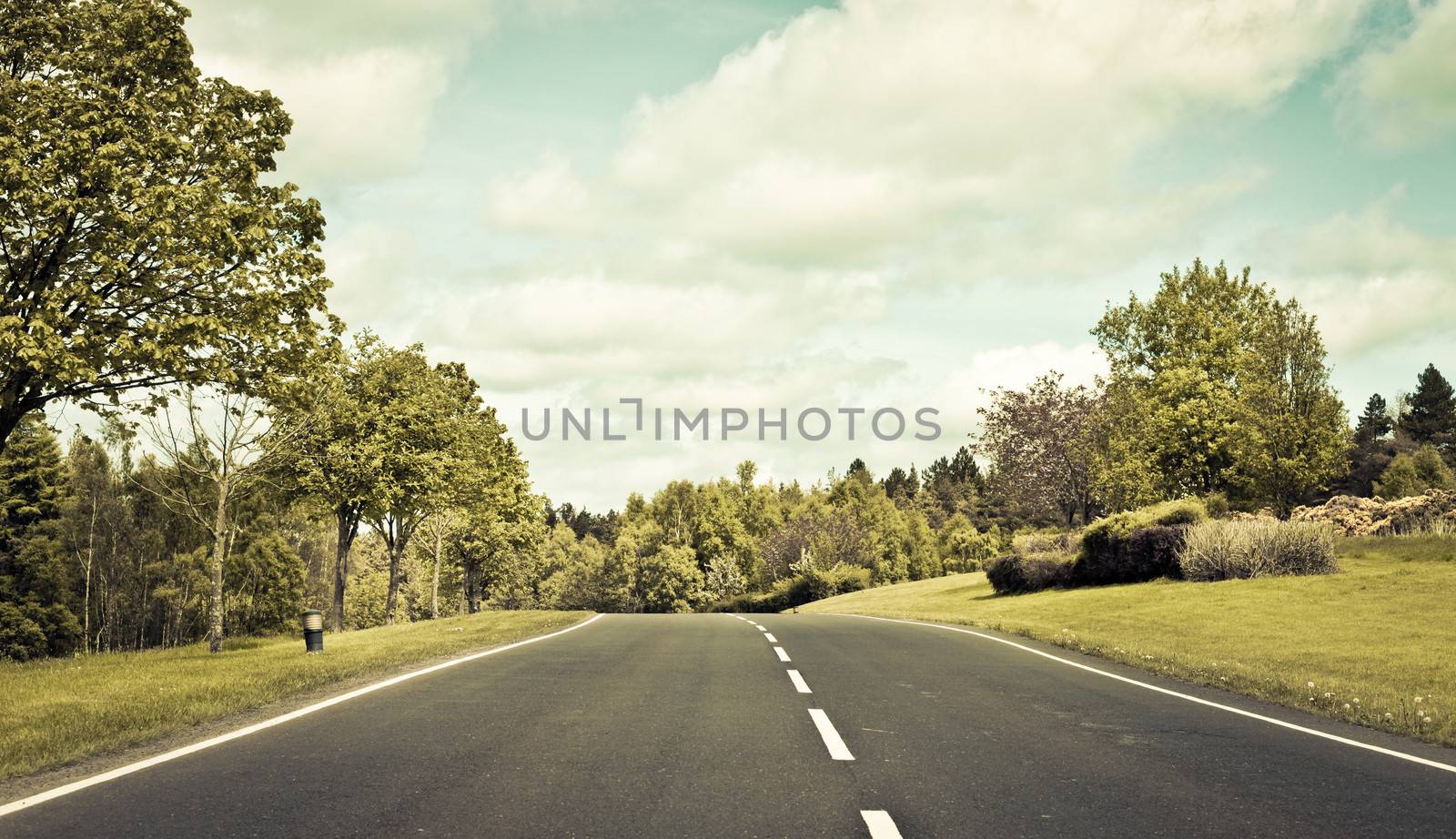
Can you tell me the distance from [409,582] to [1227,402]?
84.8 meters

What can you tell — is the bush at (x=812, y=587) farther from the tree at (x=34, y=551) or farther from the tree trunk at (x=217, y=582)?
the tree trunk at (x=217, y=582)

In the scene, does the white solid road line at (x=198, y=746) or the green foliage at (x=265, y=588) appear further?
the green foliage at (x=265, y=588)

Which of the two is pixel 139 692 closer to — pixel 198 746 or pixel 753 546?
pixel 198 746

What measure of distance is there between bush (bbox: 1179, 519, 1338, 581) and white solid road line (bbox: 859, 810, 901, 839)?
24316mm

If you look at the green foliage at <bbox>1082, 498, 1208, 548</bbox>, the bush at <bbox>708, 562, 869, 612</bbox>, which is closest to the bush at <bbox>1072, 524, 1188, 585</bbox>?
the green foliage at <bbox>1082, 498, 1208, 548</bbox>

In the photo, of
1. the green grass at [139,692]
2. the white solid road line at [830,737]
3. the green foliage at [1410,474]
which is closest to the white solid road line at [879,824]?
the white solid road line at [830,737]

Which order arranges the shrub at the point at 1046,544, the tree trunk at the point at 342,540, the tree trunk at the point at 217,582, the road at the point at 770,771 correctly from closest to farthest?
the road at the point at 770,771, the tree trunk at the point at 217,582, the tree trunk at the point at 342,540, the shrub at the point at 1046,544

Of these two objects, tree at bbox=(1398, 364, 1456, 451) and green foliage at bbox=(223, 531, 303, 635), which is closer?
green foliage at bbox=(223, 531, 303, 635)

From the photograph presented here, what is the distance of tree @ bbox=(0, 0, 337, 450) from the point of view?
43.4 feet

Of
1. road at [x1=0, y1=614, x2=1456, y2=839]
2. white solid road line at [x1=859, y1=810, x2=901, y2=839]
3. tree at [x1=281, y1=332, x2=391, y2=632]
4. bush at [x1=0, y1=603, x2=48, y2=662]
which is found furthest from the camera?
bush at [x1=0, y1=603, x2=48, y2=662]

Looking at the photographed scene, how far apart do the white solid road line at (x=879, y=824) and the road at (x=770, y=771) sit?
0.02 metres

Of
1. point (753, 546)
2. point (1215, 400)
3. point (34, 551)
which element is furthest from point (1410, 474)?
point (34, 551)

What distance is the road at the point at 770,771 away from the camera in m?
4.86

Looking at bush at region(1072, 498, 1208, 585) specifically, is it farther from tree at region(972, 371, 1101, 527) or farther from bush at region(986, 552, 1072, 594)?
tree at region(972, 371, 1101, 527)
